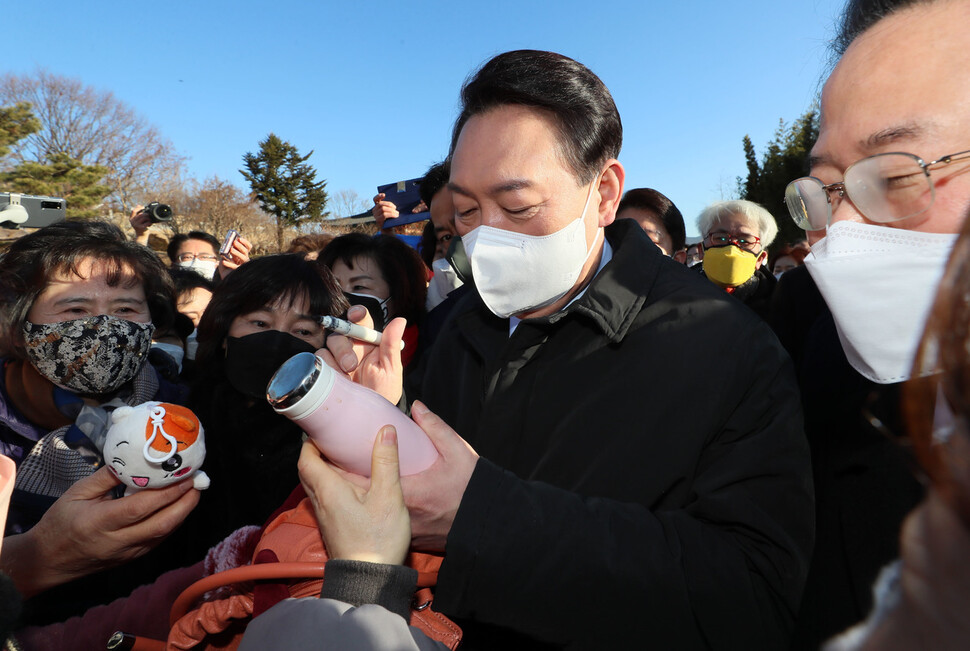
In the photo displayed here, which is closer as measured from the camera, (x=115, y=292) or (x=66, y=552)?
(x=66, y=552)

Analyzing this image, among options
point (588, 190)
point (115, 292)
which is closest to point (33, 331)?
point (115, 292)

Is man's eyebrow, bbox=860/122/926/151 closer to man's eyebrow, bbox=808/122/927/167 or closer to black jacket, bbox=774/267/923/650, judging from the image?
man's eyebrow, bbox=808/122/927/167

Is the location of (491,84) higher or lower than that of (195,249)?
higher

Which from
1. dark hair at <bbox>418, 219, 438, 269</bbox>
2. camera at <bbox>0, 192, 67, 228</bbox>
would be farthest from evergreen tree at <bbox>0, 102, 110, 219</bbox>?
dark hair at <bbox>418, 219, 438, 269</bbox>

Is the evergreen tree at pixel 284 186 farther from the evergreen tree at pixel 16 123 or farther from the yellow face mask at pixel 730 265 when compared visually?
the yellow face mask at pixel 730 265

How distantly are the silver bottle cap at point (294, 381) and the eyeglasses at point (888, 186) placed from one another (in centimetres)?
122

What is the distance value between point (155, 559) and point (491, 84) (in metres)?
2.22

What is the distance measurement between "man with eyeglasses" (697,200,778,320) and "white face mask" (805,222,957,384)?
12.1 feet

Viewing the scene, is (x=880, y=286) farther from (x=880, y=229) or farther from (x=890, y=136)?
(x=890, y=136)

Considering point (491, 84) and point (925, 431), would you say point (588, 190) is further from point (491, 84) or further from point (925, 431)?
point (925, 431)

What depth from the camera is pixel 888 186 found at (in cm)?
122

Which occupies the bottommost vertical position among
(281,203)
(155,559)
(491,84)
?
(155,559)

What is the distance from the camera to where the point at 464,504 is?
1.21m

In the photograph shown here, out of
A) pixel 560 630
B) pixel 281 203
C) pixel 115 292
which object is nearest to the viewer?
pixel 560 630
